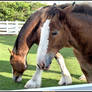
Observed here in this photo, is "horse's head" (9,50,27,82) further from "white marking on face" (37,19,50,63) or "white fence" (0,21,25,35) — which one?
"white fence" (0,21,25,35)

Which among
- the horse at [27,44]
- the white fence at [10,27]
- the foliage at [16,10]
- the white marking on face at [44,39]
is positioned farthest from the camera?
the foliage at [16,10]

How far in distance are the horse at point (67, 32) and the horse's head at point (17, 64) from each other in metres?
1.44

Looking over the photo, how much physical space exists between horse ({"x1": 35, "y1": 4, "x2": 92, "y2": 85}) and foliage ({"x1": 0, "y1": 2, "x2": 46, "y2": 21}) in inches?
590

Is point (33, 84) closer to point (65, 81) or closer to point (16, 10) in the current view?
point (65, 81)

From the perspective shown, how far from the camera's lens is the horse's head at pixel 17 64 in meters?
4.22

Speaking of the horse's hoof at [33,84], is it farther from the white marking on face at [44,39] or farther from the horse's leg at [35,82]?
the white marking on face at [44,39]

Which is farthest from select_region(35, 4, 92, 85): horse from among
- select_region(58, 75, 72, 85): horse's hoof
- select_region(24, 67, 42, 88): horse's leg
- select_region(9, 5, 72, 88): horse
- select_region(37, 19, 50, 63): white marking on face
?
select_region(58, 75, 72, 85): horse's hoof

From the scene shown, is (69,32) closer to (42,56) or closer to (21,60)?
(42,56)

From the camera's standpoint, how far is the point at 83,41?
109 inches

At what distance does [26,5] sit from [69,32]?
51.7 ft

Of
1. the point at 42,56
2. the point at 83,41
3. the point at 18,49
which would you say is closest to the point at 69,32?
the point at 83,41

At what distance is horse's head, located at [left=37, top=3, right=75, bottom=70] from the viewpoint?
8.86ft

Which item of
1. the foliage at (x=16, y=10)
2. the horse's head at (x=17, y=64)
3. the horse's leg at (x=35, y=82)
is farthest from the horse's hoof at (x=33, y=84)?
the foliage at (x=16, y=10)

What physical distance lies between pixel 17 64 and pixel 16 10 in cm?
1460
